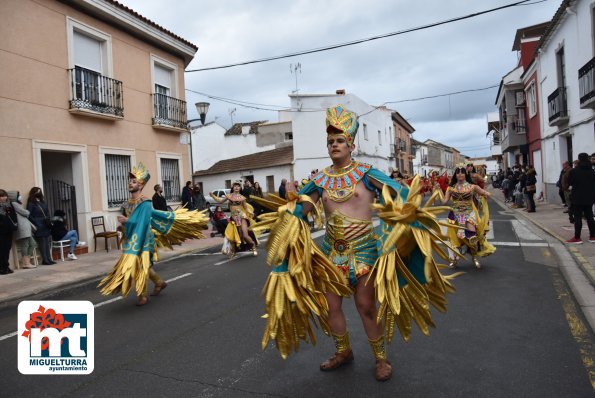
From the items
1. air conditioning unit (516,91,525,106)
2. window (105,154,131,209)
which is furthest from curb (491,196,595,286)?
air conditioning unit (516,91,525,106)

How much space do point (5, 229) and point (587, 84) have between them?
16861 millimetres

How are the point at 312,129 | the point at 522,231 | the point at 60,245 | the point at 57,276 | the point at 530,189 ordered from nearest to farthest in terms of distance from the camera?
1. the point at 57,276
2. the point at 60,245
3. the point at 522,231
4. the point at 530,189
5. the point at 312,129

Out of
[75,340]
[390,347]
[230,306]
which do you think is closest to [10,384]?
[75,340]

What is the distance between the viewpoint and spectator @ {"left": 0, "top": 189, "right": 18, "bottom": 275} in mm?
9281

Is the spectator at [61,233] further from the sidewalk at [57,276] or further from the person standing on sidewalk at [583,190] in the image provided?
the person standing on sidewalk at [583,190]

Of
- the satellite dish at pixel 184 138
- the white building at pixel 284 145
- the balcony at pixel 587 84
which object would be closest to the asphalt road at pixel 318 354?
the satellite dish at pixel 184 138

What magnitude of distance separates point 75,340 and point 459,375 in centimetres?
322

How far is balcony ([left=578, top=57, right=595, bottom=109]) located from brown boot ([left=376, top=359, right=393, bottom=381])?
47.0 ft

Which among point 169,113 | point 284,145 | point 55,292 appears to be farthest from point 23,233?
point 284,145

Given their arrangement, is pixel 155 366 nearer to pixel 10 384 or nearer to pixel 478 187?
pixel 10 384

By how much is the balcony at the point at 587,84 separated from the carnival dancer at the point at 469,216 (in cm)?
940

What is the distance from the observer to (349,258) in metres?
3.55

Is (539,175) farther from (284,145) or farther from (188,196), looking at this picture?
(188,196)

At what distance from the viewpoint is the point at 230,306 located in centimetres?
597
